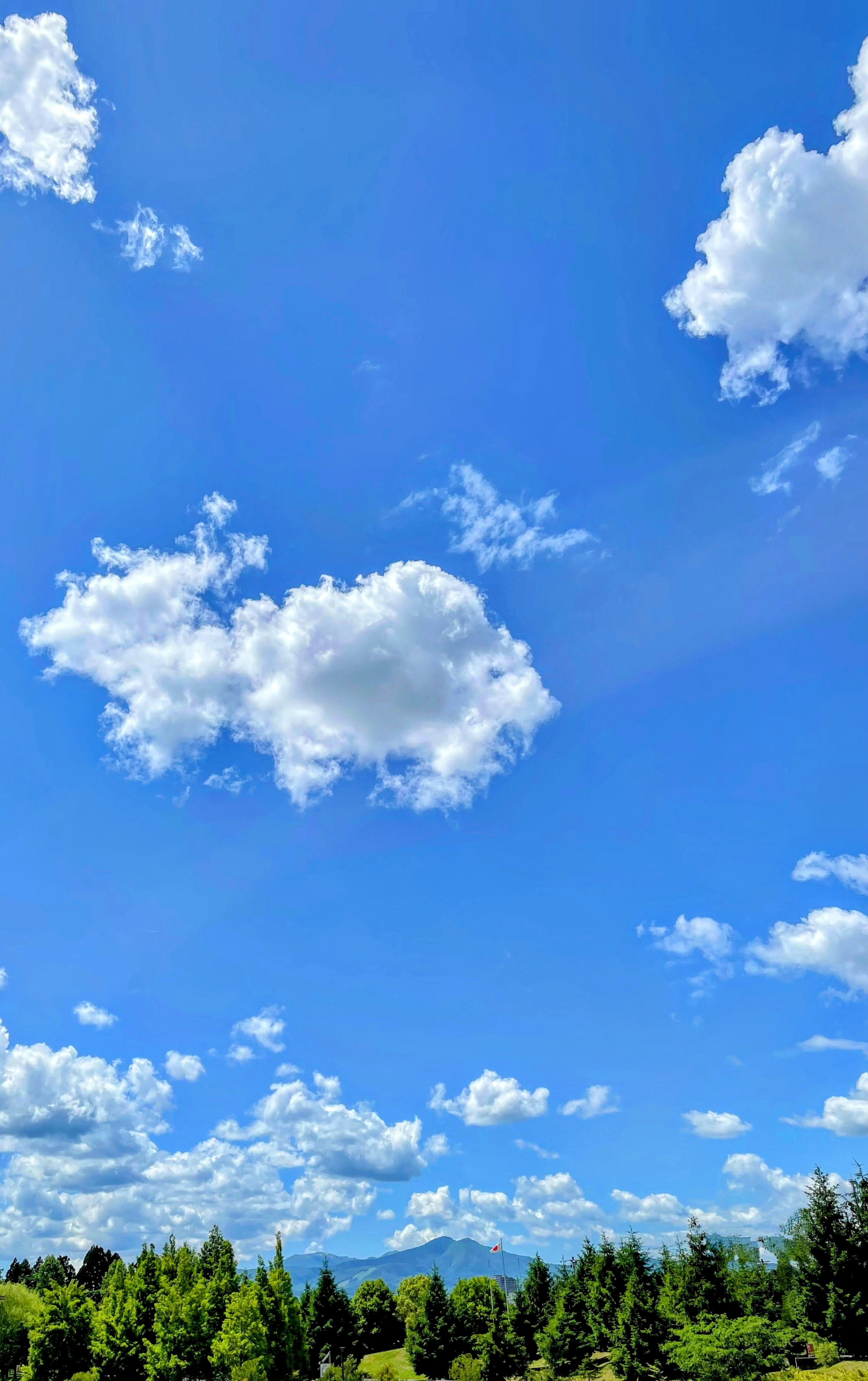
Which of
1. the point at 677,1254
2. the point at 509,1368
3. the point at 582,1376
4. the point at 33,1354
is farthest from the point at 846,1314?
the point at 33,1354

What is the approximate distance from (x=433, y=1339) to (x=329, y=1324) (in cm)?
1554

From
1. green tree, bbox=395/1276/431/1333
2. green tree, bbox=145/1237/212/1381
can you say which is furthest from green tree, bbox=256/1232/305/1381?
green tree, bbox=395/1276/431/1333

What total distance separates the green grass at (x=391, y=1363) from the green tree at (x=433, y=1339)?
1737mm

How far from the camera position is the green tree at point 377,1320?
9344cm

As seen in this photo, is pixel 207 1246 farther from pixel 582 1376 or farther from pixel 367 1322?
pixel 582 1376

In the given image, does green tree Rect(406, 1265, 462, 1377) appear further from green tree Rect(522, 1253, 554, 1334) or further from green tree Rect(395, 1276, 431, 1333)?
green tree Rect(395, 1276, 431, 1333)

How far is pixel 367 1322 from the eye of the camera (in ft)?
310

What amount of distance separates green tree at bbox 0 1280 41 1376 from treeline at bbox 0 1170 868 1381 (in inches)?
21.5

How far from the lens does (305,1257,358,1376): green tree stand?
83938 mm

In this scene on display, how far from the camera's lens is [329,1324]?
84812 mm

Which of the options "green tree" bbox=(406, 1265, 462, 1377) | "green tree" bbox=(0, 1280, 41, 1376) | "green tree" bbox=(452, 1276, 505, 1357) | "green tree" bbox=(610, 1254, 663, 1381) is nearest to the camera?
"green tree" bbox=(610, 1254, 663, 1381)

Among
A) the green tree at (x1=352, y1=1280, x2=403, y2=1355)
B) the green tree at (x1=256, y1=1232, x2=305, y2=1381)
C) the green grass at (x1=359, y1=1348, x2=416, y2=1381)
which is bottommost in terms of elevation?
the green grass at (x1=359, y1=1348, x2=416, y2=1381)

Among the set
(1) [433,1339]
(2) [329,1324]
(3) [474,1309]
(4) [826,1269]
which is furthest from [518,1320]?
(4) [826,1269]

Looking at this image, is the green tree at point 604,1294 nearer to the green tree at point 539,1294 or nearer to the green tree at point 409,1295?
the green tree at point 539,1294
